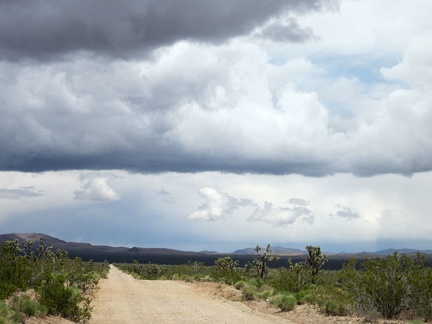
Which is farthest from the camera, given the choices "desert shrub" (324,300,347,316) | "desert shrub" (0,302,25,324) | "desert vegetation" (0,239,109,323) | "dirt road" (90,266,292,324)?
"desert shrub" (324,300,347,316)

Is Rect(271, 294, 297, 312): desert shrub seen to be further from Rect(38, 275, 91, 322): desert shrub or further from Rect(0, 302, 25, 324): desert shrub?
Rect(0, 302, 25, 324): desert shrub

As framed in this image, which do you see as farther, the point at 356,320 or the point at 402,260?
the point at 402,260

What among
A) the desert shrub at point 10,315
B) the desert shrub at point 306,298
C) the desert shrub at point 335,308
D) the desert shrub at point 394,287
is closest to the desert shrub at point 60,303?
the desert shrub at point 10,315

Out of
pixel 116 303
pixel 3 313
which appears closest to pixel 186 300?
pixel 116 303

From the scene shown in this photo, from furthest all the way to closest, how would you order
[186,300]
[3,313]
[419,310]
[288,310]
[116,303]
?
[186,300] → [116,303] → [288,310] → [419,310] → [3,313]

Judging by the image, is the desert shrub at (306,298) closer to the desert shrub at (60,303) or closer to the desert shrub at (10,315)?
the desert shrub at (60,303)

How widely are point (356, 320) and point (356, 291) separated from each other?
6.11ft

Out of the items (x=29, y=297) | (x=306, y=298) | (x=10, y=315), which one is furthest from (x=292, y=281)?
(x=10, y=315)

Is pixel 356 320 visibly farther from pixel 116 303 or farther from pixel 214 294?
pixel 214 294

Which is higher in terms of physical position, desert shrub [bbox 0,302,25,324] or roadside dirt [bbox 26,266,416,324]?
desert shrub [bbox 0,302,25,324]

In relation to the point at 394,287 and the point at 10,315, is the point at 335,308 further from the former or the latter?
the point at 10,315

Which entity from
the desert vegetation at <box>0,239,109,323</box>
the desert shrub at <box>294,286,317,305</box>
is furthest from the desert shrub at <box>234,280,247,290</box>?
the desert vegetation at <box>0,239,109,323</box>

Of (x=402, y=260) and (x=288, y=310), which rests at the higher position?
(x=402, y=260)

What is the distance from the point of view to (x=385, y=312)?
21219mm
